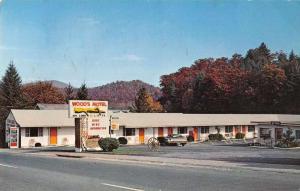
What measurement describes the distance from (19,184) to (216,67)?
335ft

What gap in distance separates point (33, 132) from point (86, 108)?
1642 cm

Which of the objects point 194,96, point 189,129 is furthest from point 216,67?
point 189,129

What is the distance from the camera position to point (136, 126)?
60.3 m

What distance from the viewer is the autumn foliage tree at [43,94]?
99.1m

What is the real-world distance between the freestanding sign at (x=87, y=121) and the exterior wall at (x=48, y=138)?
15247 mm

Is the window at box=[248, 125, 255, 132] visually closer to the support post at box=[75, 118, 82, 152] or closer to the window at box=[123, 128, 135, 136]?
the window at box=[123, 128, 135, 136]

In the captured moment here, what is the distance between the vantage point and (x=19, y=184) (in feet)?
51.3

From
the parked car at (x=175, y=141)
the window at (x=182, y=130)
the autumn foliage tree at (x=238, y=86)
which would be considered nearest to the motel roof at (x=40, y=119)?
the parked car at (x=175, y=141)

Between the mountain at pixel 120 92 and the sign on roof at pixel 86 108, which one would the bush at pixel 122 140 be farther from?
the mountain at pixel 120 92

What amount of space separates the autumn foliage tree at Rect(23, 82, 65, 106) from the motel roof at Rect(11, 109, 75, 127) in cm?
4058

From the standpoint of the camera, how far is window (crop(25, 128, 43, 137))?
53875 mm

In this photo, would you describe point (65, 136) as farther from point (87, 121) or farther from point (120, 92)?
point (120, 92)

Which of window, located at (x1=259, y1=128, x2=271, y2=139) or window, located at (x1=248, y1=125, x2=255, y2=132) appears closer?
window, located at (x1=259, y1=128, x2=271, y2=139)

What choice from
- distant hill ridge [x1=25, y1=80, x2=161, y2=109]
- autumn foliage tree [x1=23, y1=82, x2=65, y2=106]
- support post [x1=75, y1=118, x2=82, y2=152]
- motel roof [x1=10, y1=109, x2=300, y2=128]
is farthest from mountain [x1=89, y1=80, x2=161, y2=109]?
support post [x1=75, y1=118, x2=82, y2=152]
